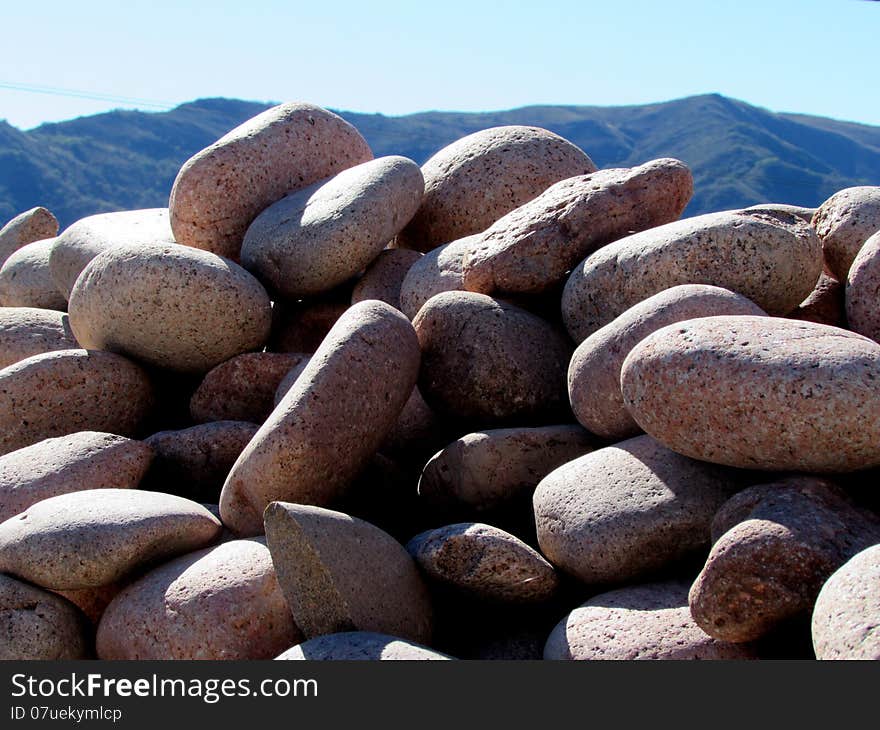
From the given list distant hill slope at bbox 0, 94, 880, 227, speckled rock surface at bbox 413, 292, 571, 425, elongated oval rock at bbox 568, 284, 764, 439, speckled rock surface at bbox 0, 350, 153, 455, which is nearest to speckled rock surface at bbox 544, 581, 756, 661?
elongated oval rock at bbox 568, 284, 764, 439

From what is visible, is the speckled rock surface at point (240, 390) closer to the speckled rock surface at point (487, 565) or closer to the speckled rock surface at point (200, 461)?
the speckled rock surface at point (200, 461)

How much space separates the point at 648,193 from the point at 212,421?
93.5 inches

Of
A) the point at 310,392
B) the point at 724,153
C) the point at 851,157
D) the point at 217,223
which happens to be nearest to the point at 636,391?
the point at 310,392

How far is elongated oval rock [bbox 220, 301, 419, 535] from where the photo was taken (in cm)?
389

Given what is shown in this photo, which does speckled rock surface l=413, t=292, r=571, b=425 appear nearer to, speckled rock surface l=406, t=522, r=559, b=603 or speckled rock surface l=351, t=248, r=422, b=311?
speckled rock surface l=351, t=248, r=422, b=311

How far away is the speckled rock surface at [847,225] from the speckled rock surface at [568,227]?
70cm

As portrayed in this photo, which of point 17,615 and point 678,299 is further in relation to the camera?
point 678,299

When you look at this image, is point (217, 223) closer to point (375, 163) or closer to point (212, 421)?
point (375, 163)

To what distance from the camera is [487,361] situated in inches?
183

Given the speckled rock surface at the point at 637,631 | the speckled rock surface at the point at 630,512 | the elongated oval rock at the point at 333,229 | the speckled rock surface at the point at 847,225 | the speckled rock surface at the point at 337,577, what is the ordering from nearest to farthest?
the speckled rock surface at the point at 637,631 → the speckled rock surface at the point at 337,577 → the speckled rock surface at the point at 630,512 → the speckled rock surface at the point at 847,225 → the elongated oval rock at the point at 333,229

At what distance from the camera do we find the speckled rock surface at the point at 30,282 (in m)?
7.32

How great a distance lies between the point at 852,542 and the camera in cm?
304

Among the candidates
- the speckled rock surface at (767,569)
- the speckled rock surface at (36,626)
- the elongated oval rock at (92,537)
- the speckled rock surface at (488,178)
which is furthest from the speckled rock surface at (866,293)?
the speckled rock surface at (36,626)

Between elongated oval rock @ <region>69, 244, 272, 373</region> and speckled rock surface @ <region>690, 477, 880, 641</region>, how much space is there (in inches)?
114
